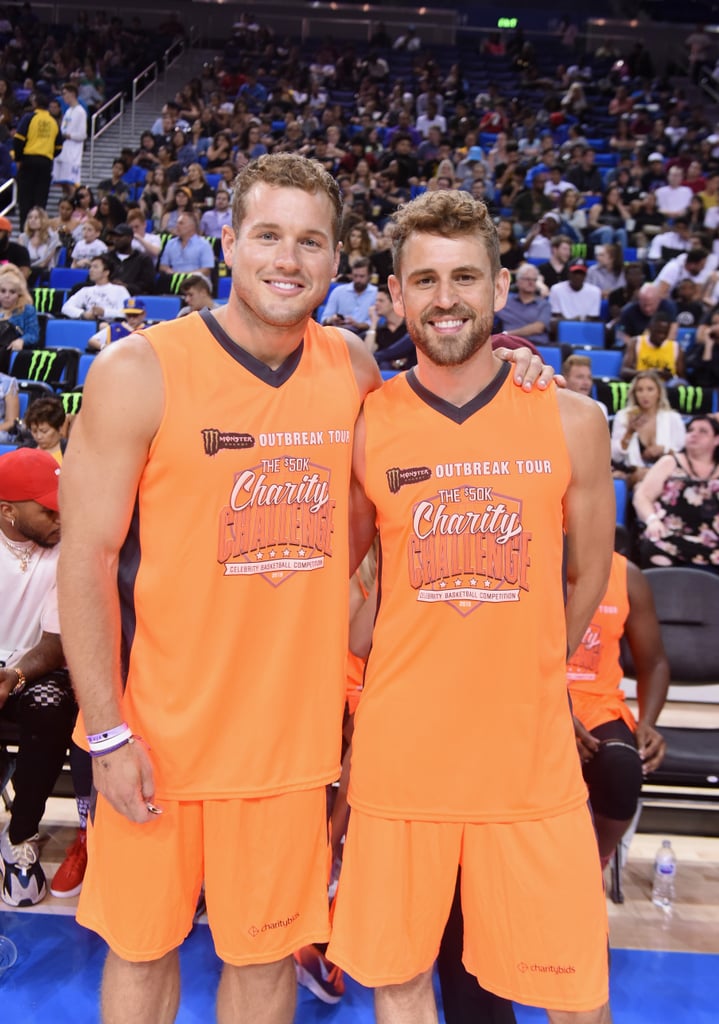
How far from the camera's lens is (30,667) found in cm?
337

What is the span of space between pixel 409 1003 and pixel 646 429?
4.92 meters

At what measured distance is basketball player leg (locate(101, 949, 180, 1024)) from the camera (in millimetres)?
2088

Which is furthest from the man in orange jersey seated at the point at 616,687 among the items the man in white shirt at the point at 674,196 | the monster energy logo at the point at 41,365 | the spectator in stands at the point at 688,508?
the man in white shirt at the point at 674,196

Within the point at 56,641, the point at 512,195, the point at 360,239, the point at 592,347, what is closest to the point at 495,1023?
the point at 56,641

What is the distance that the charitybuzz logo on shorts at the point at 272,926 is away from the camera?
2.08 m

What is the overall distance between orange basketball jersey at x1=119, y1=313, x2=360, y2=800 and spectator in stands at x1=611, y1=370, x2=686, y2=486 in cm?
454

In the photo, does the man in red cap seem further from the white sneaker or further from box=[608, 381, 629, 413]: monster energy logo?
box=[608, 381, 629, 413]: monster energy logo

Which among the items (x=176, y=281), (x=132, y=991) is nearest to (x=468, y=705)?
(x=132, y=991)

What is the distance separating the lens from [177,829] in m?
2.07

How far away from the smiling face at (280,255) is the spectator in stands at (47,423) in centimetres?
371

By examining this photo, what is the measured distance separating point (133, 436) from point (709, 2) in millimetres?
24544

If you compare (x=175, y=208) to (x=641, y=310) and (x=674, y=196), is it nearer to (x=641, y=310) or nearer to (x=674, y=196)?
(x=641, y=310)

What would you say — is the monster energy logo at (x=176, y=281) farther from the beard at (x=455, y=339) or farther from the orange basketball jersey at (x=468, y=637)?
the orange basketball jersey at (x=468, y=637)

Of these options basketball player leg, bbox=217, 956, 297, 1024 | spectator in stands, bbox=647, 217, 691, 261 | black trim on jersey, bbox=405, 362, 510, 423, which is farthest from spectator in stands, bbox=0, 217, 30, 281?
basketball player leg, bbox=217, 956, 297, 1024
